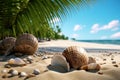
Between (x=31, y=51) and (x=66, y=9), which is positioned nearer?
(x=66, y=9)

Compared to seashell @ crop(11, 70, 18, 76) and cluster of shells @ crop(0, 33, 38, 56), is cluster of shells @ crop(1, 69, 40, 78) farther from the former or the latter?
cluster of shells @ crop(0, 33, 38, 56)

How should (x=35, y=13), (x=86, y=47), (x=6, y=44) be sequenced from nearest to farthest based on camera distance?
(x=35, y=13) → (x=6, y=44) → (x=86, y=47)

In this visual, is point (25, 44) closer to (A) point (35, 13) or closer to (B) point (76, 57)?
(A) point (35, 13)

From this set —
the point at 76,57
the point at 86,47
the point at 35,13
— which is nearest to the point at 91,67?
the point at 76,57

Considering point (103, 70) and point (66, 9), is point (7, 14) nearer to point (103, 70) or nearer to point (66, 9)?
point (66, 9)

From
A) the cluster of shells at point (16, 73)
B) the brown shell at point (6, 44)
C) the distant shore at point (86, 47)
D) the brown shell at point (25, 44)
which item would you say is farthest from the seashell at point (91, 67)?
the distant shore at point (86, 47)

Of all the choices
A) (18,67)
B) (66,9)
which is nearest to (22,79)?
(18,67)

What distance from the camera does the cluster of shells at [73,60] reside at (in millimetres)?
2803

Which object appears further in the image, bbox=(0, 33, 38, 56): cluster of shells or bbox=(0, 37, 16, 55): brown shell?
bbox=(0, 37, 16, 55): brown shell

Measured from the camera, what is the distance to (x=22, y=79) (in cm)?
238

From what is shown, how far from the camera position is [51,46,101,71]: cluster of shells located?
9.20 feet

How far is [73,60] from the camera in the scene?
2891mm

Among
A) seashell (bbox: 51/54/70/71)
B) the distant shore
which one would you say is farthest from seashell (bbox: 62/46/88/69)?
the distant shore

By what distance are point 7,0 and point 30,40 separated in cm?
69
